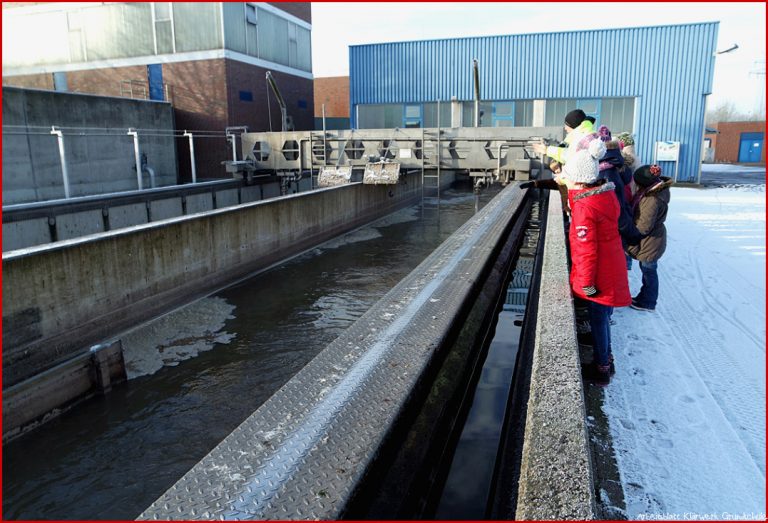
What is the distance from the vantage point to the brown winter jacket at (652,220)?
5.69 metres

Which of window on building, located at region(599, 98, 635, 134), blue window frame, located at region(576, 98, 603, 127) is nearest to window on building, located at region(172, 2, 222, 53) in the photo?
blue window frame, located at region(576, 98, 603, 127)

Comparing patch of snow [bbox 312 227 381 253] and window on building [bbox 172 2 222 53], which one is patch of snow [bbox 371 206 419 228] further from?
window on building [bbox 172 2 222 53]

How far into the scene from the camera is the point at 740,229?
12.4 meters

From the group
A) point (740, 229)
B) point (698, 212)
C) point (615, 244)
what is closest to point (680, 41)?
point (698, 212)

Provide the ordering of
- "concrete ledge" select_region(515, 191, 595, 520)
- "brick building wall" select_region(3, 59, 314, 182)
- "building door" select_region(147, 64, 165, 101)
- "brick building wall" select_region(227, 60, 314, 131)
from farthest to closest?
"building door" select_region(147, 64, 165, 101) → "brick building wall" select_region(227, 60, 314, 131) → "brick building wall" select_region(3, 59, 314, 182) → "concrete ledge" select_region(515, 191, 595, 520)

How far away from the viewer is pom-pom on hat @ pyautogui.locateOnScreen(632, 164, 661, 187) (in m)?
5.55

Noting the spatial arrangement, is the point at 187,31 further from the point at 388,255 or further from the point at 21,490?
the point at 21,490

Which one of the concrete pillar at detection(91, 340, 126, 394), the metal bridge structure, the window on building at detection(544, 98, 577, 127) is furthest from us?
the window on building at detection(544, 98, 577, 127)

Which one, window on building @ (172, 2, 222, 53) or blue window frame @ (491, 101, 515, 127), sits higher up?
window on building @ (172, 2, 222, 53)

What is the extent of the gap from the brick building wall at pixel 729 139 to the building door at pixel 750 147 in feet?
1.81

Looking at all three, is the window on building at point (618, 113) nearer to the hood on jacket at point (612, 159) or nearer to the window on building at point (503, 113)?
the window on building at point (503, 113)

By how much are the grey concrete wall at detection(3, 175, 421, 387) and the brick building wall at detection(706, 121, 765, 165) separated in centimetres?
5090

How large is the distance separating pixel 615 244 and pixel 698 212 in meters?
13.8

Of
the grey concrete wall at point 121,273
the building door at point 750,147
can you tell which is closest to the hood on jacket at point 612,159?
the grey concrete wall at point 121,273
